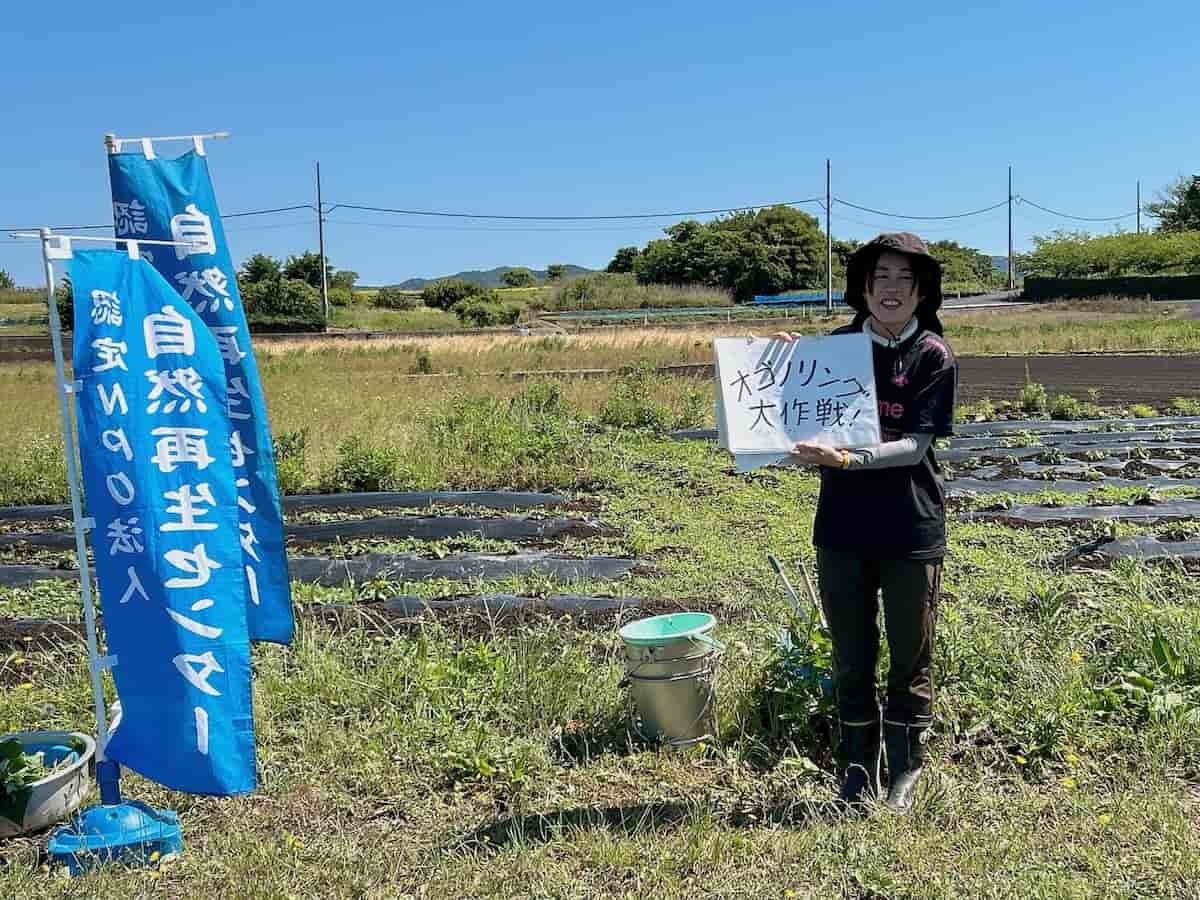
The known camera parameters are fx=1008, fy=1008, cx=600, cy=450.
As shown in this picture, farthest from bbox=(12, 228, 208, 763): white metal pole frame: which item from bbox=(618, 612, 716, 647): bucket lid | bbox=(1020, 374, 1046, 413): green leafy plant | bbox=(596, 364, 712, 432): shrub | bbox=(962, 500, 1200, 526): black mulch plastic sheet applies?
bbox=(1020, 374, 1046, 413): green leafy plant

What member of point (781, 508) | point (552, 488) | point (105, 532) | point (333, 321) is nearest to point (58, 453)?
point (552, 488)

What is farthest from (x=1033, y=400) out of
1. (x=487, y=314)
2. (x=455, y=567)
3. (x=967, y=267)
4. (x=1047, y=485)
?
(x=967, y=267)

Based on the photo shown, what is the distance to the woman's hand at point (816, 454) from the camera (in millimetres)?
2799

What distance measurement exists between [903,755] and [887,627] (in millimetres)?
398

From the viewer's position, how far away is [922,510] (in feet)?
9.59

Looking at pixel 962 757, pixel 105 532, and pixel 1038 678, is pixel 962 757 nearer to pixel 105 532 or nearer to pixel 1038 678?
pixel 1038 678

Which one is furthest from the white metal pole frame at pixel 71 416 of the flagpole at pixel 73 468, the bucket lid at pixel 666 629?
the bucket lid at pixel 666 629

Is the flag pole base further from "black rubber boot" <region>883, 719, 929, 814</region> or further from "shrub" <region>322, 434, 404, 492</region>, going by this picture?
"shrub" <region>322, 434, 404, 492</region>

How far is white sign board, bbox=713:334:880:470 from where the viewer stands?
2938mm

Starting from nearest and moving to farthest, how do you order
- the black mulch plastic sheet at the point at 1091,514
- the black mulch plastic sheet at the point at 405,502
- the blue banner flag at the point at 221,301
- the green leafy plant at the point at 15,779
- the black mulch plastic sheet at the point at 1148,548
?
the green leafy plant at the point at 15,779
the blue banner flag at the point at 221,301
the black mulch plastic sheet at the point at 1148,548
the black mulch plastic sheet at the point at 1091,514
the black mulch plastic sheet at the point at 405,502

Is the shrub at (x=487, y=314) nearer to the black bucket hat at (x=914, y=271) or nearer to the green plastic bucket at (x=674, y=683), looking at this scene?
the green plastic bucket at (x=674, y=683)

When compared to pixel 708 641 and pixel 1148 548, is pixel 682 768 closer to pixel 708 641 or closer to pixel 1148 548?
pixel 708 641

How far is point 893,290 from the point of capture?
294cm

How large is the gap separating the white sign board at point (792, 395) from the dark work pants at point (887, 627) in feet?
1.21
